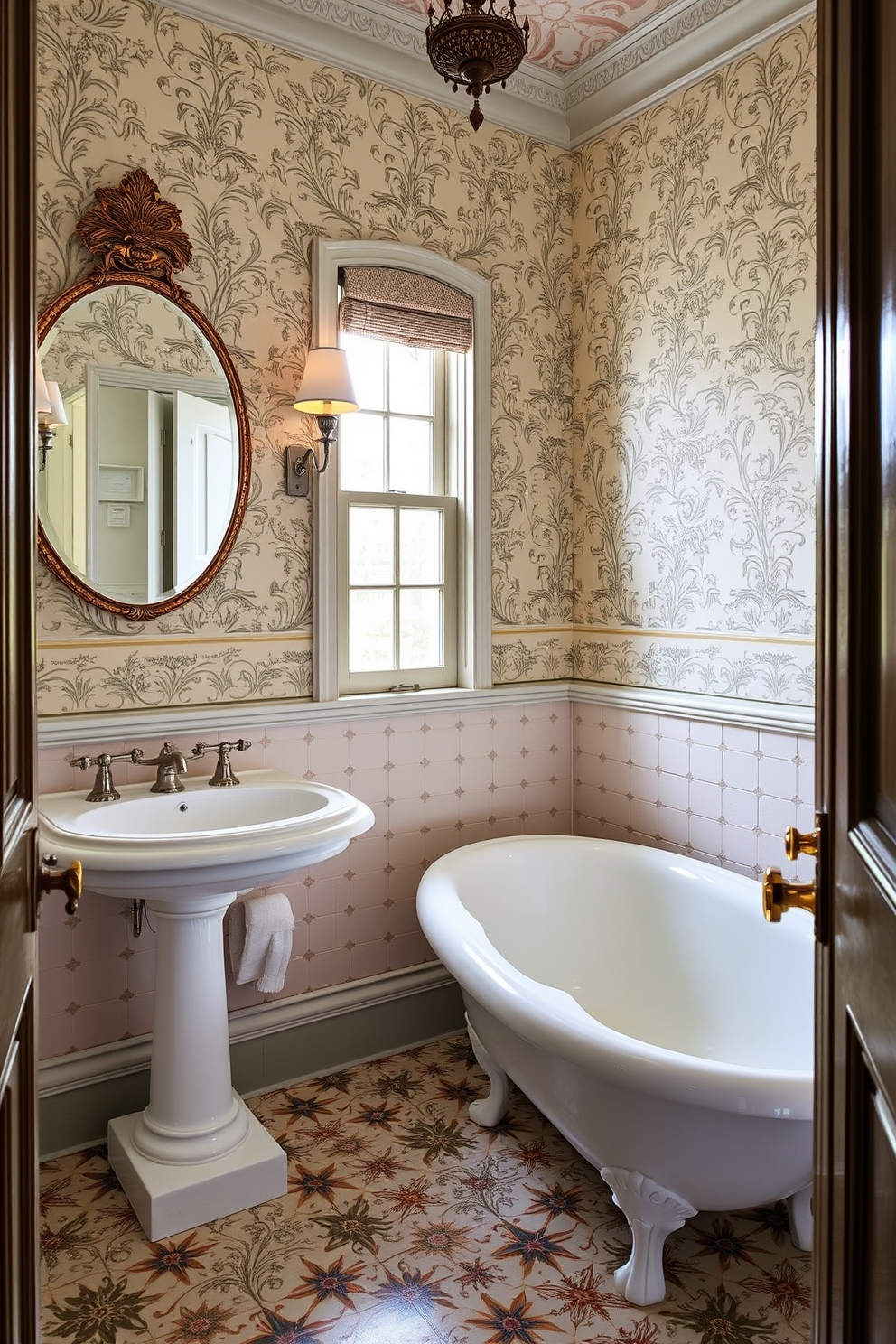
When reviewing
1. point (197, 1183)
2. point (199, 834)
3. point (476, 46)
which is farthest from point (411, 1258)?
point (476, 46)

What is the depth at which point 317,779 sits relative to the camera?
2861mm

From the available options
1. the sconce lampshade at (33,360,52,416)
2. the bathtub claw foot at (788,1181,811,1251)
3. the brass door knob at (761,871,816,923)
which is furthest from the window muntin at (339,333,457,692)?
the brass door knob at (761,871,816,923)

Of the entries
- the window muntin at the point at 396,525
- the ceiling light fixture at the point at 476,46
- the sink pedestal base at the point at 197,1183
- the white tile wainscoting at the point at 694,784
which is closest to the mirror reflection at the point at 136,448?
the window muntin at the point at 396,525

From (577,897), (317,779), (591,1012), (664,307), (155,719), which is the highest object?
(664,307)

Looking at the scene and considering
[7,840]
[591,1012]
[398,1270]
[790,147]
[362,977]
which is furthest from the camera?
[362,977]

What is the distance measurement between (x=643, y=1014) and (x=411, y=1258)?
0.94 metres

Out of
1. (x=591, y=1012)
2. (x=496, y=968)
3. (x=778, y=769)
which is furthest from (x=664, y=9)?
(x=591, y=1012)

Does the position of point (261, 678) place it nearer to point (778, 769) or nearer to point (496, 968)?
point (496, 968)

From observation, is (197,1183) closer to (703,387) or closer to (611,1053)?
(611,1053)

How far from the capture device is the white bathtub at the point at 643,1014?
1.76 meters

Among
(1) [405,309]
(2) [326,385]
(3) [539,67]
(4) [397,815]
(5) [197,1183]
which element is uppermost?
(3) [539,67]

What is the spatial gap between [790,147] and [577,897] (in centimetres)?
215

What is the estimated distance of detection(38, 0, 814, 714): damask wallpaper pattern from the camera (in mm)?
2506

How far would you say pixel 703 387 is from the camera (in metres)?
2.89
